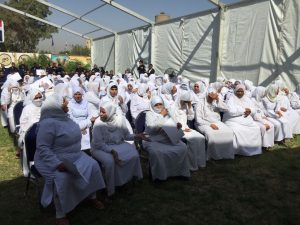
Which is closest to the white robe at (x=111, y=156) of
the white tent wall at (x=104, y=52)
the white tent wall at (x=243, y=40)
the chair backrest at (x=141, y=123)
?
the chair backrest at (x=141, y=123)

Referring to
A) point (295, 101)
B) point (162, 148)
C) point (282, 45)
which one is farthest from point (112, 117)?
point (282, 45)

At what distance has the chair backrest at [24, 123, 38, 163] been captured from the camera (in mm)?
3930

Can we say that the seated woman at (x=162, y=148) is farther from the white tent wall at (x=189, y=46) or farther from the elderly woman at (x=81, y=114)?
the white tent wall at (x=189, y=46)

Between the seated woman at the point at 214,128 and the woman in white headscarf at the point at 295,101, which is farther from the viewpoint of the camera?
the woman in white headscarf at the point at 295,101

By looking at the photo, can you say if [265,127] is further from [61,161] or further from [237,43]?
[237,43]

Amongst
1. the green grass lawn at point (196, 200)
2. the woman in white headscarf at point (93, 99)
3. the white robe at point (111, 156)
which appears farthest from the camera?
the woman in white headscarf at point (93, 99)

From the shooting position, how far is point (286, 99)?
7547 mm

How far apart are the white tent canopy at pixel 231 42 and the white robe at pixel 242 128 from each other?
11.3ft

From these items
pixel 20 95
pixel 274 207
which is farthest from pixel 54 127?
pixel 20 95

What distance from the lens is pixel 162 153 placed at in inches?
185

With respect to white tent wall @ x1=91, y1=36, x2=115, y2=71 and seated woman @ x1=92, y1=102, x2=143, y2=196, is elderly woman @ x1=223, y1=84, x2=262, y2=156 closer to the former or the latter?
seated woman @ x1=92, y1=102, x2=143, y2=196

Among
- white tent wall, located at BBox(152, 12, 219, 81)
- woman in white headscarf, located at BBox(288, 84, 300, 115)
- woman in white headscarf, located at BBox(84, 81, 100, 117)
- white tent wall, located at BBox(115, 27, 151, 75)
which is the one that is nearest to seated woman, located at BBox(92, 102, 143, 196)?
woman in white headscarf, located at BBox(84, 81, 100, 117)

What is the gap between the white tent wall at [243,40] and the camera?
9.97 meters

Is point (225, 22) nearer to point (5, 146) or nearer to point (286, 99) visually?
point (286, 99)
